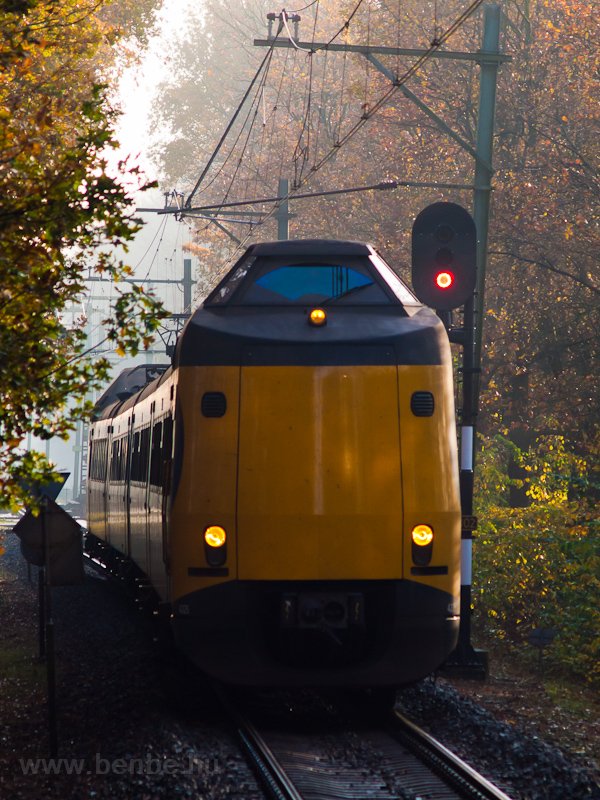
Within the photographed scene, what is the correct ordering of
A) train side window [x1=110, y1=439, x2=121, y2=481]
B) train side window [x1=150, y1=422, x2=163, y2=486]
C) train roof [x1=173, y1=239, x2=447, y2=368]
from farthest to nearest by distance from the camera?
1. train side window [x1=110, y1=439, x2=121, y2=481]
2. train side window [x1=150, y1=422, x2=163, y2=486]
3. train roof [x1=173, y1=239, x2=447, y2=368]

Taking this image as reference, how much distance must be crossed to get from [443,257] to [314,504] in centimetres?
451

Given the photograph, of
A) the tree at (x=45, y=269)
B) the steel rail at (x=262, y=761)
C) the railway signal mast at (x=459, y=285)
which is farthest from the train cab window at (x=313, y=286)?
the steel rail at (x=262, y=761)

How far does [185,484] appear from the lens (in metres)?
9.46

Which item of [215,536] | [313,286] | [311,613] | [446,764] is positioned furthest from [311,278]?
[446,764]

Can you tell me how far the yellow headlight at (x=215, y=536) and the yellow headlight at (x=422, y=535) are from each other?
1.35 m

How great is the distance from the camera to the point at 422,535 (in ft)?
30.8

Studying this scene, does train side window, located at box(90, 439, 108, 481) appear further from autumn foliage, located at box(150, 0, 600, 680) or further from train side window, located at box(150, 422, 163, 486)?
train side window, located at box(150, 422, 163, 486)

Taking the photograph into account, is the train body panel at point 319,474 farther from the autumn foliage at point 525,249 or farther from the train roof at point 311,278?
the autumn foliage at point 525,249

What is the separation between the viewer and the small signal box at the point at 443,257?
Answer: 42.4 feet

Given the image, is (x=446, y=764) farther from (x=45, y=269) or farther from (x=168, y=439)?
(x=45, y=269)

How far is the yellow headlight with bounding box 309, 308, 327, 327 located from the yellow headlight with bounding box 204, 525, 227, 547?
5.49 ft

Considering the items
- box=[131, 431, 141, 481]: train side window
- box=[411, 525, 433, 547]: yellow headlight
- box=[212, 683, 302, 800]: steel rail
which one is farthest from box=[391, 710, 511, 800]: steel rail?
box=[131, 431, 141, 481]: train side window

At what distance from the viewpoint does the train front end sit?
9.27m

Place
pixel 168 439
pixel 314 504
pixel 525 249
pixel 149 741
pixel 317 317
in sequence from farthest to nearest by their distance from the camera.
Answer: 1. pixel 525 249
2. pixel 168 439
3. pixel 317 317
4. pixel 314 504
5. pixel 149 741
